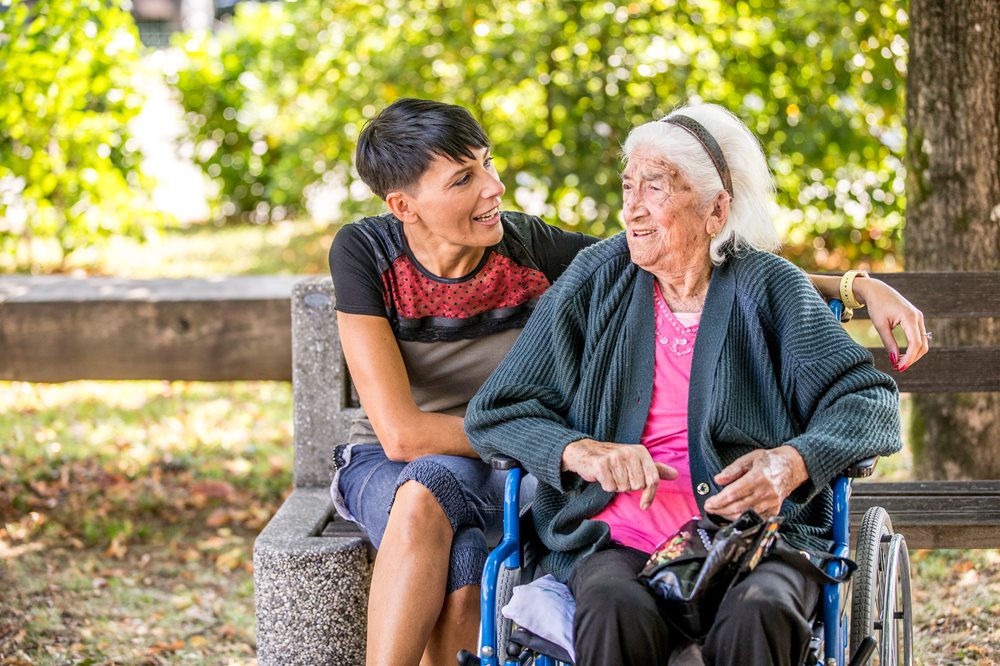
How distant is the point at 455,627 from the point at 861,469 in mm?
1014

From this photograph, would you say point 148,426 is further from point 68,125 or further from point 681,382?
point 681,382

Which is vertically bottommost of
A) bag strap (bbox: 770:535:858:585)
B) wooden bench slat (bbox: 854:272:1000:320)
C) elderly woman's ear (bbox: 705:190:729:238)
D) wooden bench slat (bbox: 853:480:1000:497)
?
wooden bench slat (bbox: 853:480:1000:497)

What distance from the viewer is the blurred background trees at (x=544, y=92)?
586cm

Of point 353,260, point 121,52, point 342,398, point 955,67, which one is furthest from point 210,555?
point 121,52

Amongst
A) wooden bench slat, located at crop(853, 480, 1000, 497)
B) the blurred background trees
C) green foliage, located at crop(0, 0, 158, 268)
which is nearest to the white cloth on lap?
wooden bench slat, located at crop(853, 480, 1000, 497)

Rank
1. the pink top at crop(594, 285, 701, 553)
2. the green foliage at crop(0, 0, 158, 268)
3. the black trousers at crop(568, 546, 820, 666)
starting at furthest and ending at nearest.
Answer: the green foliage at crop(0, 0, 158, 268) < the pink top at crop(594, 285, 701, 553) < the black trousers at crop(568, 546, 820, 666)

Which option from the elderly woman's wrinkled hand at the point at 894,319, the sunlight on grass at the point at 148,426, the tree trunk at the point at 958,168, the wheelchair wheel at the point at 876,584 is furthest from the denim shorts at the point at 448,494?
the sunlight on grass at the point at 148,426

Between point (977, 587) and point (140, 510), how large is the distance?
3.48 metres

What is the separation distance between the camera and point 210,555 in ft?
15.5

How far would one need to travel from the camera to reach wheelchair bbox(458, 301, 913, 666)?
236 cm

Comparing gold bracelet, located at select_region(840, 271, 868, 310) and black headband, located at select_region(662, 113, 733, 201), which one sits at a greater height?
black headband, located at select_region(662, 113, 733, 201)

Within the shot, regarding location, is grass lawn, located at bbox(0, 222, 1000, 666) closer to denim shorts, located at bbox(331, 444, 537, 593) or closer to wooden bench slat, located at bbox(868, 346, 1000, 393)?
wooden bench slat, located at bbox(868, 346, 1000, 393)

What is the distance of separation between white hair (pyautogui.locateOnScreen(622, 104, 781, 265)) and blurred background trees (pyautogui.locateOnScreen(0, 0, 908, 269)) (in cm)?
301

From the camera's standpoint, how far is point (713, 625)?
2260mm
